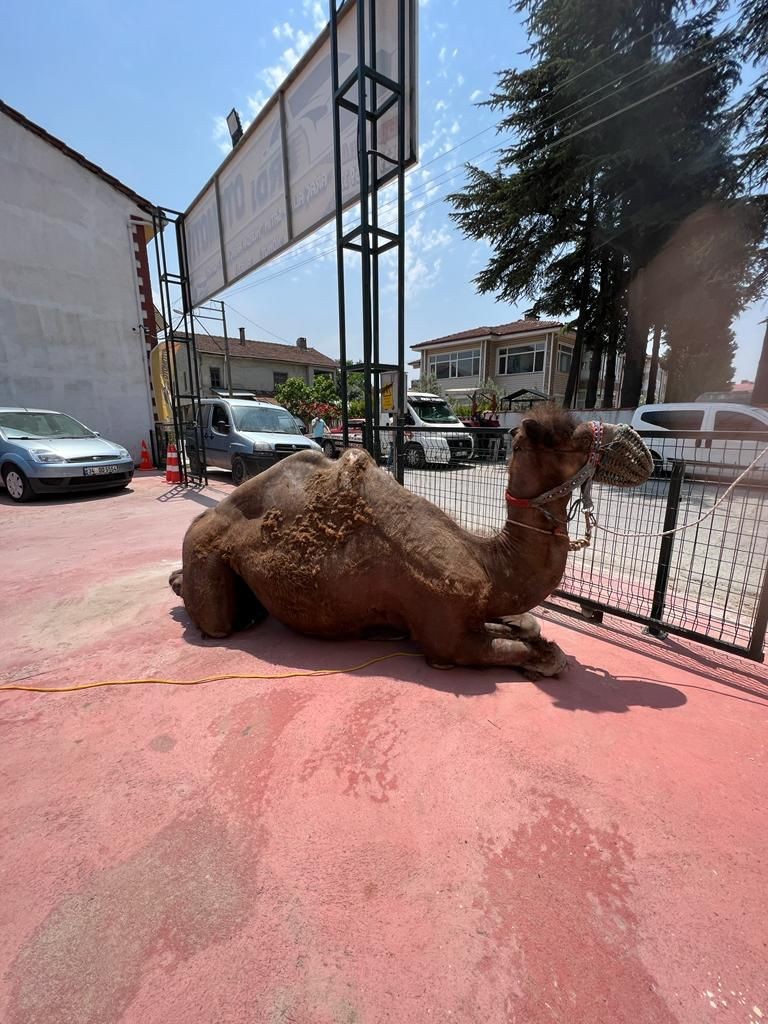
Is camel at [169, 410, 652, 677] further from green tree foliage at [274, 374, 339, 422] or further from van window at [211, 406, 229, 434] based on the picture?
green tree foliage at [274, 374, 339, 422]

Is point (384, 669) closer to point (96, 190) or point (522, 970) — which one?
point (522, 970)

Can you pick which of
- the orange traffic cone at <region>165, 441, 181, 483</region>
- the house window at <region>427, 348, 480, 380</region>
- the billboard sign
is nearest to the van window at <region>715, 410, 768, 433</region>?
the billboard sign

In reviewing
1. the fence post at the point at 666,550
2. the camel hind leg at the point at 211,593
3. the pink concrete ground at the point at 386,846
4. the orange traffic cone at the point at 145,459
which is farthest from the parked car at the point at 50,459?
the fence post at the point at 666,550

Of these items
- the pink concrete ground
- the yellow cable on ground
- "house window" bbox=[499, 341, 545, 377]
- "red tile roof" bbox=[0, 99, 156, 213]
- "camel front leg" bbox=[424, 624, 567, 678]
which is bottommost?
the yellow cable on ground

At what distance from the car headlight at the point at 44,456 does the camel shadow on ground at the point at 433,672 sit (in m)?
7.37

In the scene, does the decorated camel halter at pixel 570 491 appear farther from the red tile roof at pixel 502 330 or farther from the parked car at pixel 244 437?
the red tile roof at pixel 502 330

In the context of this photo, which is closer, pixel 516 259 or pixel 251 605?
pixel 251 605

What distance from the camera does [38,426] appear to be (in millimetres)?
9695

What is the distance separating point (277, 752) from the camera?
6.88ft

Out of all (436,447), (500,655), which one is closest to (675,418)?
(436,447)

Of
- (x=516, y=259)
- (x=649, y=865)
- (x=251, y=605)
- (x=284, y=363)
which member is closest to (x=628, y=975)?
(x=649, y=865)

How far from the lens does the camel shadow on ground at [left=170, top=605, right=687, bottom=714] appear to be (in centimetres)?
247

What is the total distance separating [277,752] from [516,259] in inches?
922

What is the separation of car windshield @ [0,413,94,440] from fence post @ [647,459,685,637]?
1102cm
